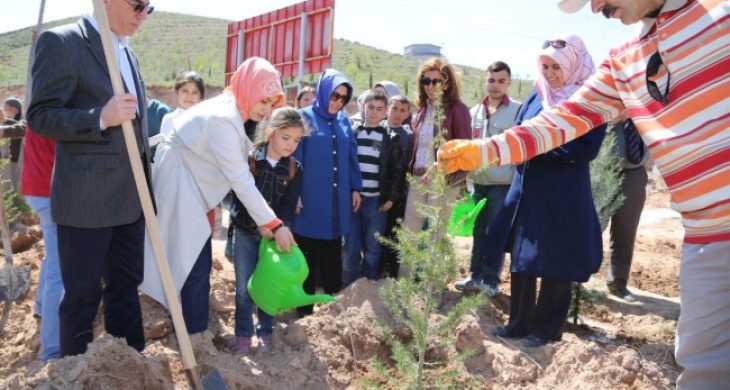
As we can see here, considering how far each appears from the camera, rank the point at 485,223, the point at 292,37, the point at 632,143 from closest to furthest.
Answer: the point at 632,143 < the point at 485,223 < the point at 292,37

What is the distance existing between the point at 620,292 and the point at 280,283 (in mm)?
3532

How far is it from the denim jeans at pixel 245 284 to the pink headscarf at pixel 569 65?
190 cm

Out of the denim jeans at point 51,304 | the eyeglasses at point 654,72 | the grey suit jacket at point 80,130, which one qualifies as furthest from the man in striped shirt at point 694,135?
the denim jeans at point 51,304

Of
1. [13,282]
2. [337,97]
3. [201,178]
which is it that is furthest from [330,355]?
[13,282]

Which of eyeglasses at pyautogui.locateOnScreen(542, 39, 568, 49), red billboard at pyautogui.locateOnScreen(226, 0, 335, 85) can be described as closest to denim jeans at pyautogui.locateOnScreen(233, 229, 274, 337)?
eyeglasses at pyautogui.locateOnScreen(542, 39, 568, 49)

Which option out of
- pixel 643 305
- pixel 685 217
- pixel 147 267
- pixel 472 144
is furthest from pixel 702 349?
pixel 643 305

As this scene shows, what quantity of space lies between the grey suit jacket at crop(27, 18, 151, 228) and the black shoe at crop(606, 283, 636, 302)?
4327 millimetres

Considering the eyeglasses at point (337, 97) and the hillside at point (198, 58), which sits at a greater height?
the hillside at point (198, 58)

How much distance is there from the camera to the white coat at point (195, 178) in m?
3.07

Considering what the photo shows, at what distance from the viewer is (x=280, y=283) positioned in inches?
123

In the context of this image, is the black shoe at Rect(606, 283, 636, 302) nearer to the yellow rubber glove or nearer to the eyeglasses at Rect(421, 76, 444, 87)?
the eyeglasses at Rect(421, 76, 444, 87)

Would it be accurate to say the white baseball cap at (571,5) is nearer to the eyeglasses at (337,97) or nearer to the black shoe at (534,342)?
the black shoe at (534,342)

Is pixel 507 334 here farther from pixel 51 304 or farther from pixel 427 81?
pixel 51 304

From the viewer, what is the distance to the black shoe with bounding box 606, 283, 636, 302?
17.2 feet
